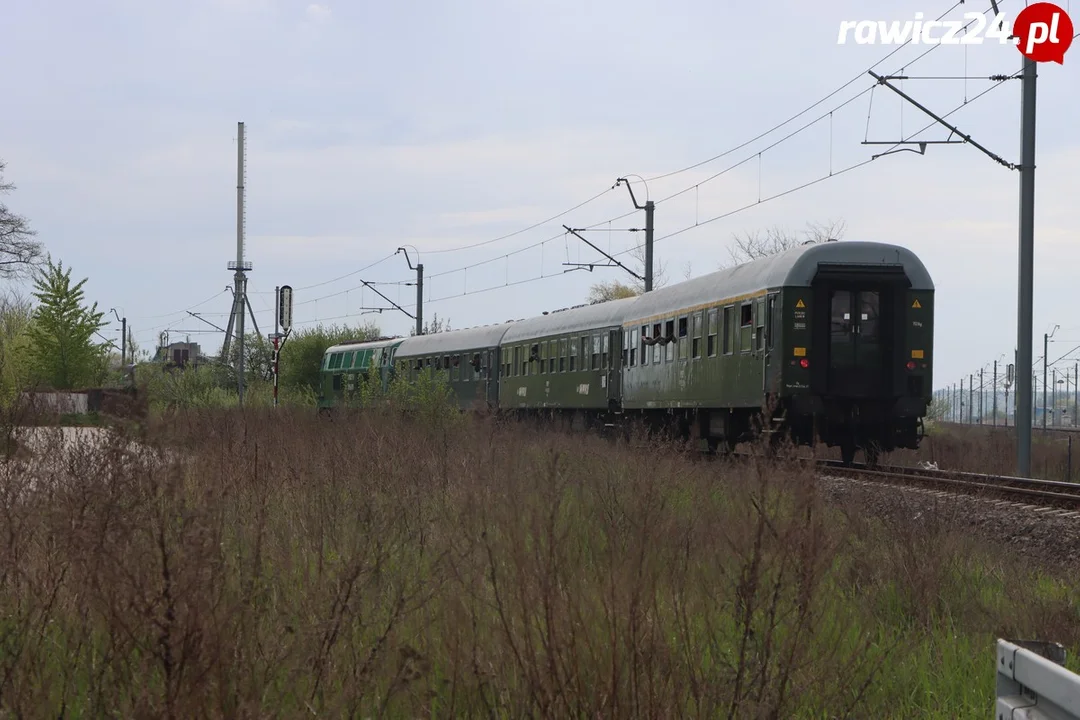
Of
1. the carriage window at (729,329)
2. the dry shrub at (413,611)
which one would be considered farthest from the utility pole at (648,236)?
the dry shrub at (413,611)

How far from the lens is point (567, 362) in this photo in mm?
30172

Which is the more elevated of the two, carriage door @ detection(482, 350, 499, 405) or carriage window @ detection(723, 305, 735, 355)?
carriage window @ detection(723, 305, 735, 355)

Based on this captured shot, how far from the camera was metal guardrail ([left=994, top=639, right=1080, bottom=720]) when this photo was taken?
307 centimetres

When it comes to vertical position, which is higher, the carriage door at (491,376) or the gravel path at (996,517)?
the carriage door at (491,376)

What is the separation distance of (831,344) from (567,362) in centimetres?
1224

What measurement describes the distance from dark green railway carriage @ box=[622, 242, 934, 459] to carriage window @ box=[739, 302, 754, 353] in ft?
0.05

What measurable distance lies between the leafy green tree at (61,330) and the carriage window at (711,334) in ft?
94.6

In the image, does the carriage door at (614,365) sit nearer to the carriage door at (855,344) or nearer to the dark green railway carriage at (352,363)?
the carriage door at (855,344)

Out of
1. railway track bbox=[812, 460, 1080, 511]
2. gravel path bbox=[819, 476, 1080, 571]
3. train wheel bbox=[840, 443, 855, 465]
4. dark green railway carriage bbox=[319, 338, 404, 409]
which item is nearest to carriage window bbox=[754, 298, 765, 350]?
railway track bbox=[812, 460, 1080, 511]

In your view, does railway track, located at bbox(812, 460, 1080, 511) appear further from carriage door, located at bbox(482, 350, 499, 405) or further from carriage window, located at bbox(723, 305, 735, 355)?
carriage door, located at bbox(482, 350, 499, 405)

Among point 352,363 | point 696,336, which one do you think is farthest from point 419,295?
point 696,336

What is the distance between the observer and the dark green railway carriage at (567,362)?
27.5 meters

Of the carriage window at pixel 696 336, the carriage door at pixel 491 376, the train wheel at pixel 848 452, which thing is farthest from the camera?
the carriage door at pixel 491 376

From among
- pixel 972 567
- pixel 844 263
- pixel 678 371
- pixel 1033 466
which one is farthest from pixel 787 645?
pixel 1033 466
